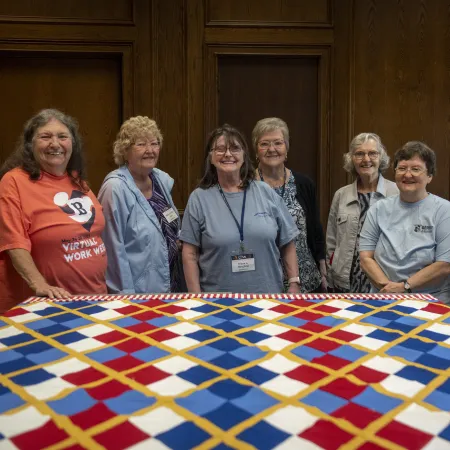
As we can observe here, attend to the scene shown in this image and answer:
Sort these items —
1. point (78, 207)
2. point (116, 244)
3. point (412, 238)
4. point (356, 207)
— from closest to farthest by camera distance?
point (78, 207)
point (412, 238)
point (116, 244)
point (356, 207)

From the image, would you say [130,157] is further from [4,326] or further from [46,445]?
[46,445]

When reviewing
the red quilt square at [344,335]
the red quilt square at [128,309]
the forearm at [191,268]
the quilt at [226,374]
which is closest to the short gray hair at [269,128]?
the forearm at [191,268]

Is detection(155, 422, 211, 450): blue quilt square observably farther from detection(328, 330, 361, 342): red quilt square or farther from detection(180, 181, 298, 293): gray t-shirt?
detection(180, 181, 298, 293): gray t-shirt

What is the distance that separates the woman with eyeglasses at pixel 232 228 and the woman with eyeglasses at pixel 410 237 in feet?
1.38

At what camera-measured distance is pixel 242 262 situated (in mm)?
2396

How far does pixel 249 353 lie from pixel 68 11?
338 centimetres

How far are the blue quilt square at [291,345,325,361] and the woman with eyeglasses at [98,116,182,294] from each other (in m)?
1.28

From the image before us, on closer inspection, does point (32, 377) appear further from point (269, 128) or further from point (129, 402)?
point (269, 128)

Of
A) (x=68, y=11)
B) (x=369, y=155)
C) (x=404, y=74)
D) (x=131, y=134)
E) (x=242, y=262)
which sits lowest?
(x=242, y=262)

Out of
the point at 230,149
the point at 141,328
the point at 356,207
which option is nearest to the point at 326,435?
the point at 141,328

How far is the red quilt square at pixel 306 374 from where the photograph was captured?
3.99ft

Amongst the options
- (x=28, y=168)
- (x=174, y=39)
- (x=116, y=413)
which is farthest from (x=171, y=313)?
(x=174, y=39)

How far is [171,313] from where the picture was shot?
1732 mm

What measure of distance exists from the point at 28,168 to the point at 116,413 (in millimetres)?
1445
